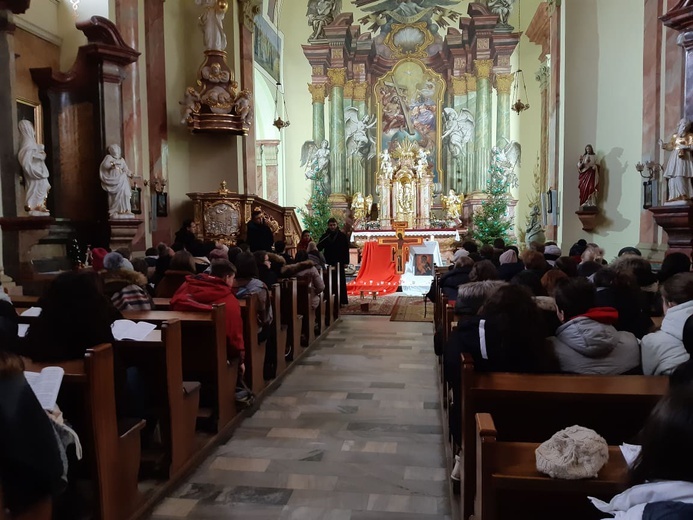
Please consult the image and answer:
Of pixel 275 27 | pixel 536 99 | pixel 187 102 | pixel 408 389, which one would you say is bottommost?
pixel 408 389

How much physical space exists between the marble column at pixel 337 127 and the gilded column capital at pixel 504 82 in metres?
4.80

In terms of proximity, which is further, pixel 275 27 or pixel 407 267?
pixel 275 27

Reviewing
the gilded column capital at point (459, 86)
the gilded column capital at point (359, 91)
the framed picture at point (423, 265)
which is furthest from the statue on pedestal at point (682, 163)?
the gilded column capital at point (359, 91)

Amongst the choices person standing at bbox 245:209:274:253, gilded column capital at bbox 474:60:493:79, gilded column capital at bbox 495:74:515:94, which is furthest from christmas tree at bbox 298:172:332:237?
person standing at bbox 245:209:274:253

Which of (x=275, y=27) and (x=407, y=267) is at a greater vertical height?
(x=275, y=27)

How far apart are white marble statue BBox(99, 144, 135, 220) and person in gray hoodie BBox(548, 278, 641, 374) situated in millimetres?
7055

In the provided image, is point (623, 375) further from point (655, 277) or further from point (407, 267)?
point (407, 267)

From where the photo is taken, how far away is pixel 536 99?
1809 centimetres

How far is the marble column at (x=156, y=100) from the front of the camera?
10.4 m

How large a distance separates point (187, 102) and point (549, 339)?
9.62 metres

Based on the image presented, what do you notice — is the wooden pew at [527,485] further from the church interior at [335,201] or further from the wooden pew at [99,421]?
the wooden pew at [99,421]

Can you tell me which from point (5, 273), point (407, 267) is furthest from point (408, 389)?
point (407, 267)

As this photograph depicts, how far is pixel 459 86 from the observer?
18.8 meters

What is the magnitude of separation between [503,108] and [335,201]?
5.90 m
